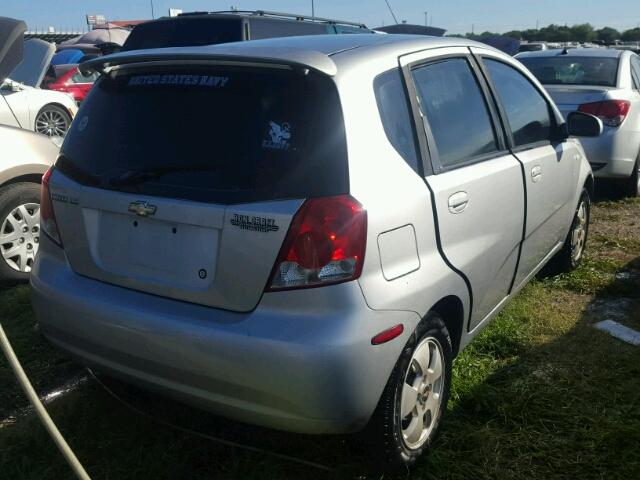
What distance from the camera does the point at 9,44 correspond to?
84.6 inches

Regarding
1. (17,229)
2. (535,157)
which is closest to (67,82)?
(17,229)

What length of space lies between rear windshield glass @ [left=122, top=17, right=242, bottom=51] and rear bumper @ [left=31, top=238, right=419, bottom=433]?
579 cm

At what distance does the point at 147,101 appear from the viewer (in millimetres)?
2557

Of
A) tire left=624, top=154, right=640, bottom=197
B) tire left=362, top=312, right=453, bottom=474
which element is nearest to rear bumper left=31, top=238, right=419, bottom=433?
tire left=362, top=312, right=453, bottom=474

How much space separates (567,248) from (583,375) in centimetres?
145

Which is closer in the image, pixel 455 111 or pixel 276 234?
pixel 276 234

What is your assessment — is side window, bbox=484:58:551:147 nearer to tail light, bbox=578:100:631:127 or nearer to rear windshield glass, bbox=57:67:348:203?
rear windshield glass, bbox=57:67:348:203

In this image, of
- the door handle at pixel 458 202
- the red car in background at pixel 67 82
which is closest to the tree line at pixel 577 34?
the red car in background at pixel 67 82

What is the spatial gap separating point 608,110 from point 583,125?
261 cm

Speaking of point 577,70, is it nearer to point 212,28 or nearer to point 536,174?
point 212,28

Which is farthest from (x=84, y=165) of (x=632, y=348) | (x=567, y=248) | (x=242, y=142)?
(x=567, y=248)

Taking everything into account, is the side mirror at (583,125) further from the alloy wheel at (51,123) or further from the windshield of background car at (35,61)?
the alloy wheel at (51,123)

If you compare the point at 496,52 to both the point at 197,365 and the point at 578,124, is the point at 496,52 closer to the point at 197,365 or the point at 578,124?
the point at 578,124

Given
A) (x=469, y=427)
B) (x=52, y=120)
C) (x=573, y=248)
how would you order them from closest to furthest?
1. (x=469, y=427)
2. (x=573, y=248)
3. (x=52, y=120)
